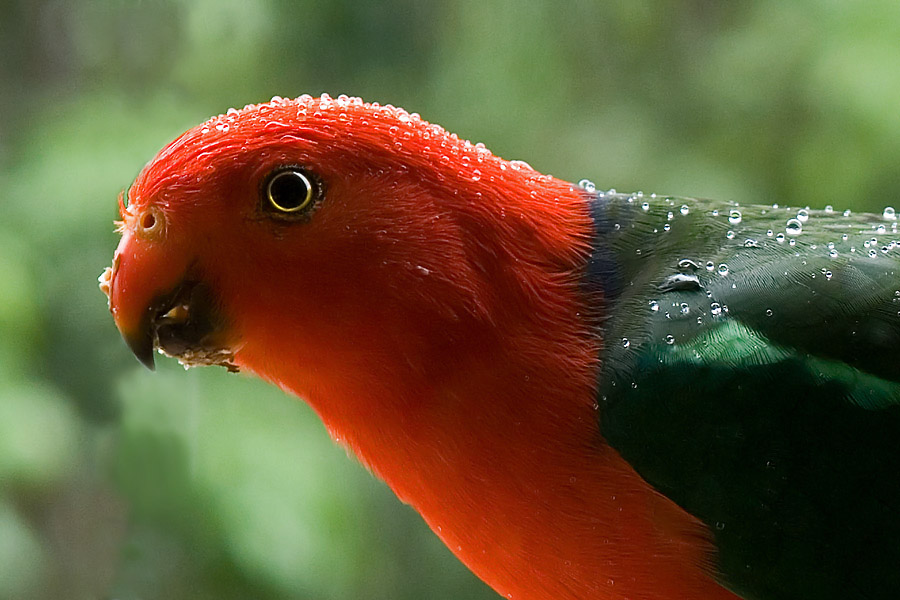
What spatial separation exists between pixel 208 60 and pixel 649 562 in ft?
3.48

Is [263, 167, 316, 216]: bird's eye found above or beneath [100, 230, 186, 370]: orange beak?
above

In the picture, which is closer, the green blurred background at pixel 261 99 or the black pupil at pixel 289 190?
the black pupil at pixel 289 190

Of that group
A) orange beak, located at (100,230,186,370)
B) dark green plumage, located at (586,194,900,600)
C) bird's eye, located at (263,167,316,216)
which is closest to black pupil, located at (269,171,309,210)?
bird's eye, located at (263,167,316,216)

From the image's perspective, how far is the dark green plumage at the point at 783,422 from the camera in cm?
86

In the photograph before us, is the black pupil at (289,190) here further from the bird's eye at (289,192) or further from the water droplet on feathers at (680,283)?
the water droplet on feathers at (680,283)

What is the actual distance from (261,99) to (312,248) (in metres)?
0.80

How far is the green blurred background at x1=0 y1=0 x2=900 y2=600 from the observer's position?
148cm

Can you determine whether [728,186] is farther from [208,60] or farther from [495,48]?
[208,60]

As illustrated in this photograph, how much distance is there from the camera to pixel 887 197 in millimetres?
1616

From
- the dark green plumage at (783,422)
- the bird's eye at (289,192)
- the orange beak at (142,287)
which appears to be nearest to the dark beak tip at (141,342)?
the orange beak at (142,287)

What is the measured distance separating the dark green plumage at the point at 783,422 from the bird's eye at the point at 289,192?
303 mm

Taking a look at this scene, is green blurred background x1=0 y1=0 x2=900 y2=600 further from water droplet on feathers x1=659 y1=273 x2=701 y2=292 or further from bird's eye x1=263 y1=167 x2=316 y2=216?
water droplet on feathers x1=659 y1=273 x2=701 y2=292

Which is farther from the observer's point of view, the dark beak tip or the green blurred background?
the green blurred background

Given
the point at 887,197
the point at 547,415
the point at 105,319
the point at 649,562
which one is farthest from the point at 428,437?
the point at 887,197
